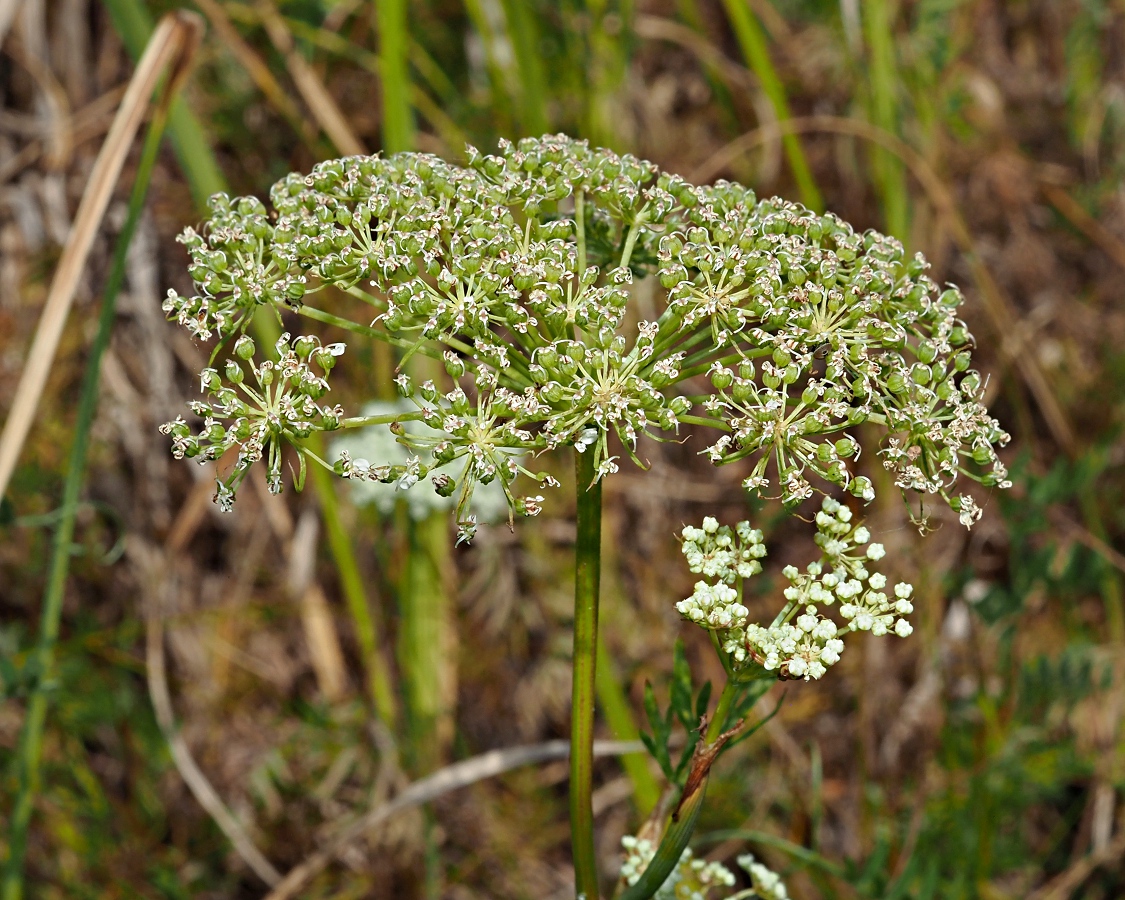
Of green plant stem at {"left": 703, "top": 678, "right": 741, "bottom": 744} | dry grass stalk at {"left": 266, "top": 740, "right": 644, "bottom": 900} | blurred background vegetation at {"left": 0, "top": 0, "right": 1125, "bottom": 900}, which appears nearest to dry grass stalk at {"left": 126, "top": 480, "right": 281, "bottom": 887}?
blurred background vegetation at {"left": 0, "top": 0, "right": 1125, "bottom": 900}

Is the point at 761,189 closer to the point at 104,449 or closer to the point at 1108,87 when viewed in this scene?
the point at 1108,87

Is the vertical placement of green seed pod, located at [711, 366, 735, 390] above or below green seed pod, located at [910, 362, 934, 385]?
below

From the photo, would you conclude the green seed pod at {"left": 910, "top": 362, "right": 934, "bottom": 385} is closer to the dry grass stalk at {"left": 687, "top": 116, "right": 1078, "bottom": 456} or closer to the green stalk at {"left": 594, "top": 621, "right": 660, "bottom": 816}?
the green stalk at {"left": 594, "top": 621, "right": 660, "bottom": 816}

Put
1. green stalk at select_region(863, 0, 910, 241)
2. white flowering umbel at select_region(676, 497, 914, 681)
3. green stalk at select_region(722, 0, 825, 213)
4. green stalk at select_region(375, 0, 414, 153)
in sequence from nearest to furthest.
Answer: white flowering umbel at select_region(676, 497, 914, 681)
green stalk at select_region(375, 0, 414, 153)
green stalk at select_region(722, 0, 825, 213)
green stalk at select_region(863, 0, 910, 241)

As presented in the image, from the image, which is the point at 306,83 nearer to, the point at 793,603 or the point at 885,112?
the point at 885,112

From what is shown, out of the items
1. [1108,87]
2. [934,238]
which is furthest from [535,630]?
[1108,87]

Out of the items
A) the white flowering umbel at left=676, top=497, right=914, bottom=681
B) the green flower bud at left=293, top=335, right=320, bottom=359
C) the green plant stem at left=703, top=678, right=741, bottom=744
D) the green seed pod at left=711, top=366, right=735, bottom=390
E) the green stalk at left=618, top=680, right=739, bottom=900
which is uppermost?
the green flower bud at left=293, top=335, right=320, bottom=359

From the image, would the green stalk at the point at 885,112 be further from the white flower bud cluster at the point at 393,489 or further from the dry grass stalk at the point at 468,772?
the dry grass stalk at the point at 468,772

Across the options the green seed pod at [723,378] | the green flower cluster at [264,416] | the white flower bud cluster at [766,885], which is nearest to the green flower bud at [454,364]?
the green flower cluster at [264,416]

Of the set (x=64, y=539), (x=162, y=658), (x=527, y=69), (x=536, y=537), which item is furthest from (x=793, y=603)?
(x=162, y=658)
